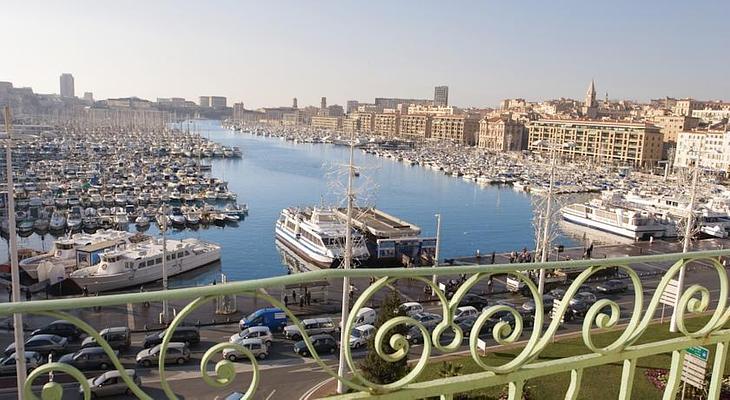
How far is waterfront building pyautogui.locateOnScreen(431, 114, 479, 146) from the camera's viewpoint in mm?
80688

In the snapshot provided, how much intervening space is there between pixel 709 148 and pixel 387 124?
58496mm

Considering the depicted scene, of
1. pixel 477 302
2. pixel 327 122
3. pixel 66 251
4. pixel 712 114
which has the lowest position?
pixel 66 251

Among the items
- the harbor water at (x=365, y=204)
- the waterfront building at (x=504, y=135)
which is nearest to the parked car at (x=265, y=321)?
the harbor water at (x=365, y=204)

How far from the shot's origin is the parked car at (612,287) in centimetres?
1276

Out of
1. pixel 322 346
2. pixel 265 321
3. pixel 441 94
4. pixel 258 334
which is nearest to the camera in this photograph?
pixel 322 346

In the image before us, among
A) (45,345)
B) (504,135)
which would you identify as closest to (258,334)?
(45,345)

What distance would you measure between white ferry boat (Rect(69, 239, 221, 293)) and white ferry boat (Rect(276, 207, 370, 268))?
3.49 meters

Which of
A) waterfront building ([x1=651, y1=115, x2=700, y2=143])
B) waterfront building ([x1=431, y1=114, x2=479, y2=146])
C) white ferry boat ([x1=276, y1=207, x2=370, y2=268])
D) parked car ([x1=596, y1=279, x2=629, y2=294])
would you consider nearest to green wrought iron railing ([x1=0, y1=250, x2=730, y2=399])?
parked car ([x1=596, y1=279, x2=629, y2=294])

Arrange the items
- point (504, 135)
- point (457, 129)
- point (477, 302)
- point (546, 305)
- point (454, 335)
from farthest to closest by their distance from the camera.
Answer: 1. point (457, 129)
2. point (504, 135)
3. point (477, 302)
4. point (546, 305)
5. point (454, 335)

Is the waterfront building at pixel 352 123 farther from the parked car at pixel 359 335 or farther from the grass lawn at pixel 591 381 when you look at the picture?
the grass lawn at pixel 591 381

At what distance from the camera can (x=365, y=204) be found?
20.5 meters

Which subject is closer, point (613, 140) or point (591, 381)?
point (591, 381)

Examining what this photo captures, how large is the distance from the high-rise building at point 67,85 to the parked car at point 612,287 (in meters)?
118

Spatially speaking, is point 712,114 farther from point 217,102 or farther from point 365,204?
point 217,102
